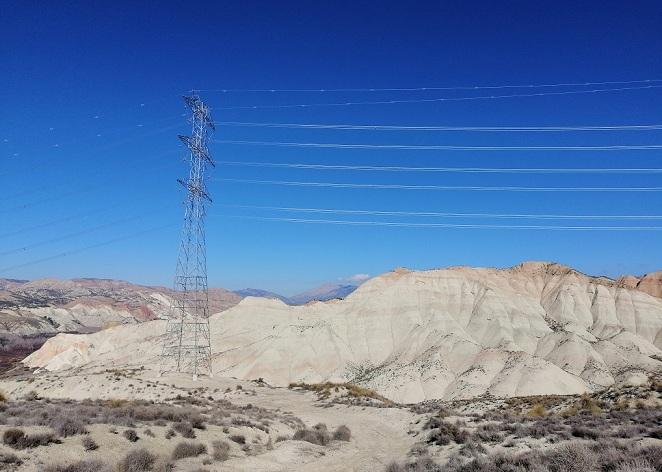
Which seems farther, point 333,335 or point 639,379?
point 333,335

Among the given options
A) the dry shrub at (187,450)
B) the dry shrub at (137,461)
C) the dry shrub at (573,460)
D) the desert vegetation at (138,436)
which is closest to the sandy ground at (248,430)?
the desert vegetation at (138,436)

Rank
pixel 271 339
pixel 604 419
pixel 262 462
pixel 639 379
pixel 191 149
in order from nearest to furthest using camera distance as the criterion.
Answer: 1. pixel 262 462
2. pixel 604 419
3. pixel 191 149
4. pixel 639 379
5. pixel 271 339

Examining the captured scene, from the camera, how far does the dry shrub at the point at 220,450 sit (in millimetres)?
16594

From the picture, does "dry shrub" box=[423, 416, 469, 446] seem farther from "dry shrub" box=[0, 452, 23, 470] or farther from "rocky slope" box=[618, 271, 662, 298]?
"rocky slope" box=[618, 271, 662, 298]

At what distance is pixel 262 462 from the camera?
17109 mm

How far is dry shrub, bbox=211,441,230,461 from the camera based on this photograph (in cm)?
1659

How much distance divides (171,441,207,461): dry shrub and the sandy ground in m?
0.33

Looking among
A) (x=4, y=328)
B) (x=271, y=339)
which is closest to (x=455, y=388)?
(x=271, y=339)

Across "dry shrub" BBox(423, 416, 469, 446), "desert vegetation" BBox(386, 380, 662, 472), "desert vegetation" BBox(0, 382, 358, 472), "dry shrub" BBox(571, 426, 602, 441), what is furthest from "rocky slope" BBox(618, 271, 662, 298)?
"desert vegetation" BBox(0, 382, 358, 472)

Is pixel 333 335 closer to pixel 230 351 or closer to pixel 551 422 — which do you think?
pixel 230 351

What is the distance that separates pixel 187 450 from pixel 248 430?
5.99 m

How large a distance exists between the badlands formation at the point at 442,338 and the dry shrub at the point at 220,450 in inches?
1881

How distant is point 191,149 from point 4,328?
15593 centimetres

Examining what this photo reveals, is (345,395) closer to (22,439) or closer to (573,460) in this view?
(22,439)
